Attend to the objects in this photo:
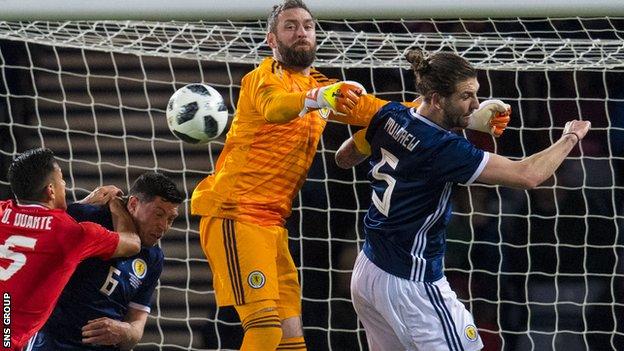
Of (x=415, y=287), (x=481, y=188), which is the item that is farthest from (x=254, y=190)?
(x=481, y=188)

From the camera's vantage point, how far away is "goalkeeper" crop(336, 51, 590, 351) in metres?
4.09

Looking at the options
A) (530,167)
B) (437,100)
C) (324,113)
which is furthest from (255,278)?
(530,167)

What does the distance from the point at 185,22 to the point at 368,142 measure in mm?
1279

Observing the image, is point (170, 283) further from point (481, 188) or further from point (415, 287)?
point (415, 287)

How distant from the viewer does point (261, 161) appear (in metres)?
4.70

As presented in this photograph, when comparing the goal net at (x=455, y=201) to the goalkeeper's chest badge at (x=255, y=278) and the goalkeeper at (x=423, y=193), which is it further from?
the goalkeeper at (x=423, y=193)

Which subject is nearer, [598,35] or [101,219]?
[101,219]

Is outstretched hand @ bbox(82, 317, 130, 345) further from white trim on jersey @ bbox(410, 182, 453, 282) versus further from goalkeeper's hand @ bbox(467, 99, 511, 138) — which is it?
goalkeeper's hand @ bbox(467, 99, 511, 138)

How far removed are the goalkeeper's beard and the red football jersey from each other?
99cm

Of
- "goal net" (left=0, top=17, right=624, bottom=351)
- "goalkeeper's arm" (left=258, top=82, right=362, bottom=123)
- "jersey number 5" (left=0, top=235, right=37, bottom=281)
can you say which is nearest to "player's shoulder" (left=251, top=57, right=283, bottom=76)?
"goalkeeper's arm" (left=258, top=82, right=362, bottom=123)

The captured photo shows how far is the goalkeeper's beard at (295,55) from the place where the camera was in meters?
4.67

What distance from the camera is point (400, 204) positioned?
4.20 metres

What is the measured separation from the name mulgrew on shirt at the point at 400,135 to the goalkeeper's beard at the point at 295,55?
1.94ft

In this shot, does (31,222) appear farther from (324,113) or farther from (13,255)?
(324,113)
